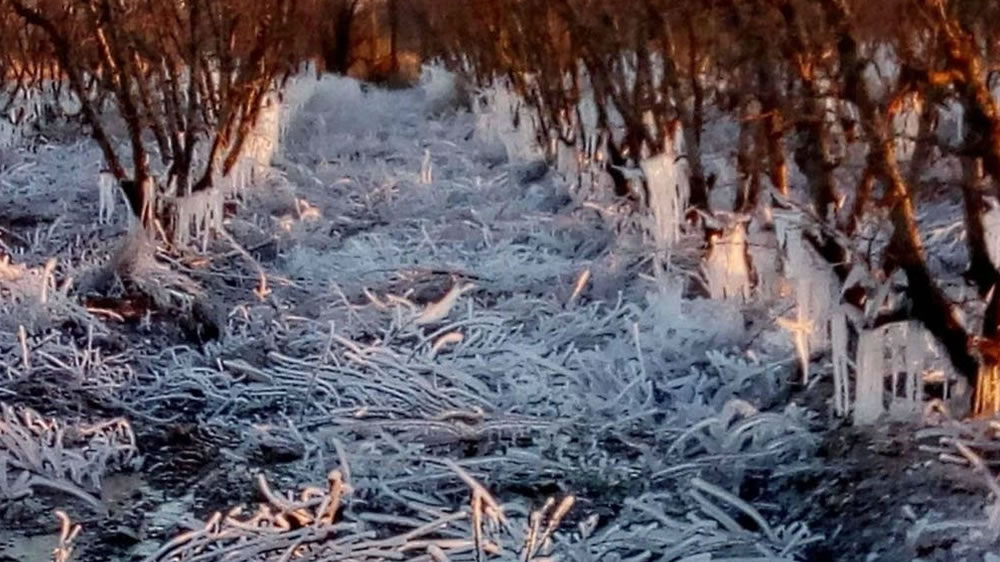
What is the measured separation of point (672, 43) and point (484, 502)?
477cm

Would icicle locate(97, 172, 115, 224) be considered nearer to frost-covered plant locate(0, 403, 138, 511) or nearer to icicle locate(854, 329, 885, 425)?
frost-covered plant locate(0, 403, 138, 511)

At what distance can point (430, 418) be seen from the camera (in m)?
6.65

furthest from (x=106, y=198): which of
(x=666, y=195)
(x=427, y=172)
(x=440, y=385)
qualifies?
(x=440, y=385)

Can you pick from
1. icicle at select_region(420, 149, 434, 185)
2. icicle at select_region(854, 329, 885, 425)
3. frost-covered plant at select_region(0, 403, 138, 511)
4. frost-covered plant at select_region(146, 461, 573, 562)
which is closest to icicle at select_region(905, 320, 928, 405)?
icicle at select_region(854, 329, 885, 425)

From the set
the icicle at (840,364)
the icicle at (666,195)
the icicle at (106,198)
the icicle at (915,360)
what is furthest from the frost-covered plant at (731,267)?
the icicle at (106,198)

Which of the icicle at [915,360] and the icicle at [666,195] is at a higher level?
the icicle at [666,195]

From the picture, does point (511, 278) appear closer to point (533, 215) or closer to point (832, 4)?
point (533, 215)

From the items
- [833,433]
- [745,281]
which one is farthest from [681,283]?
[833,433]

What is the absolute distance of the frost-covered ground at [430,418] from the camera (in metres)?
5.09

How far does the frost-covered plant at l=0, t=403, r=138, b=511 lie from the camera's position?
5.95m

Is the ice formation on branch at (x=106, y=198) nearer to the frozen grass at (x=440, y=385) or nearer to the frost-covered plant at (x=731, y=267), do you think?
the frozen grass at (x=440, y=385)

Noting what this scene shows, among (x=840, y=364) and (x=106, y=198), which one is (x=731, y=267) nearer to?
(x=840, y=364)

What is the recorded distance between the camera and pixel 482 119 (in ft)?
58.7

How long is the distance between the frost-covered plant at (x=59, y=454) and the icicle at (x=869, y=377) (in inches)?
110
